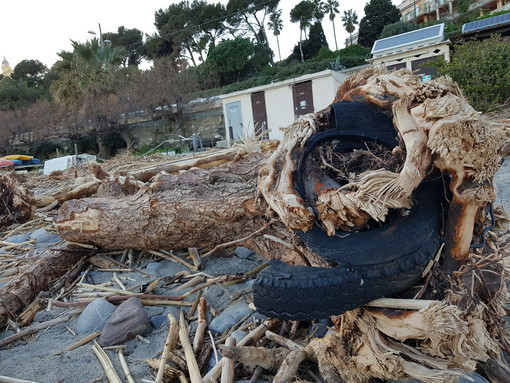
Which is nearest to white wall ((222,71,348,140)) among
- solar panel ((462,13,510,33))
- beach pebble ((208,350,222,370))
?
solar panel ((462,13,510,33))

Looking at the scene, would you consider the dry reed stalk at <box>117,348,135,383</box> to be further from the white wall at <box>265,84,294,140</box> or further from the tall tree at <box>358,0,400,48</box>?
the tall tree at <box>358,0,400,48</box>

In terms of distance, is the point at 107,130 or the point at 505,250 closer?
the point at 505,250

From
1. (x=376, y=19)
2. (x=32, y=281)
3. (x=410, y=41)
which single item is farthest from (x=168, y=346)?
(x=376, y=19)

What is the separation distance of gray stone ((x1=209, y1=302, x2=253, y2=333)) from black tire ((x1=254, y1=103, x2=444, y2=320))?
70 centimetres

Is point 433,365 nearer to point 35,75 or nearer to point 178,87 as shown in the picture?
point 178,87

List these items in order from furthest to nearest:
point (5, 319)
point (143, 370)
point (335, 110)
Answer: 1. point (5, 319)
2. point (335, 110)
3. point (143, 370)

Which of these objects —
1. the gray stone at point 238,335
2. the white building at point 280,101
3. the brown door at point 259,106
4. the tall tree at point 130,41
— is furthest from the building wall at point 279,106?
Result: the tall tree at point 130,41

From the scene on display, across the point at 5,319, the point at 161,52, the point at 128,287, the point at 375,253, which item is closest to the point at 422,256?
the point at 375,253

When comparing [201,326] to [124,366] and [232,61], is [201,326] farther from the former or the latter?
[232,61]

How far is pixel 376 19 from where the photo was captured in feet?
131

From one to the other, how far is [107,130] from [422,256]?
104 ft

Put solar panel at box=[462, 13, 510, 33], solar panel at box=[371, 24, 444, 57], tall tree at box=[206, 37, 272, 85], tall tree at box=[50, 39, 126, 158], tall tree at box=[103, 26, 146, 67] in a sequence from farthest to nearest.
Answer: tall tree at box=[103, 26, 146, 67] < tall tree at box=[206, 37, 272, 85] < tall tree at box=[50, 39, 126, 158] < solar panel at box=[462, 13, 510, 33] < solar panel at box=[371, 24, 444, 57]

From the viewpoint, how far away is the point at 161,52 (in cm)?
5031

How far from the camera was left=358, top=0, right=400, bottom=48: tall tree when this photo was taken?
39.5 m
